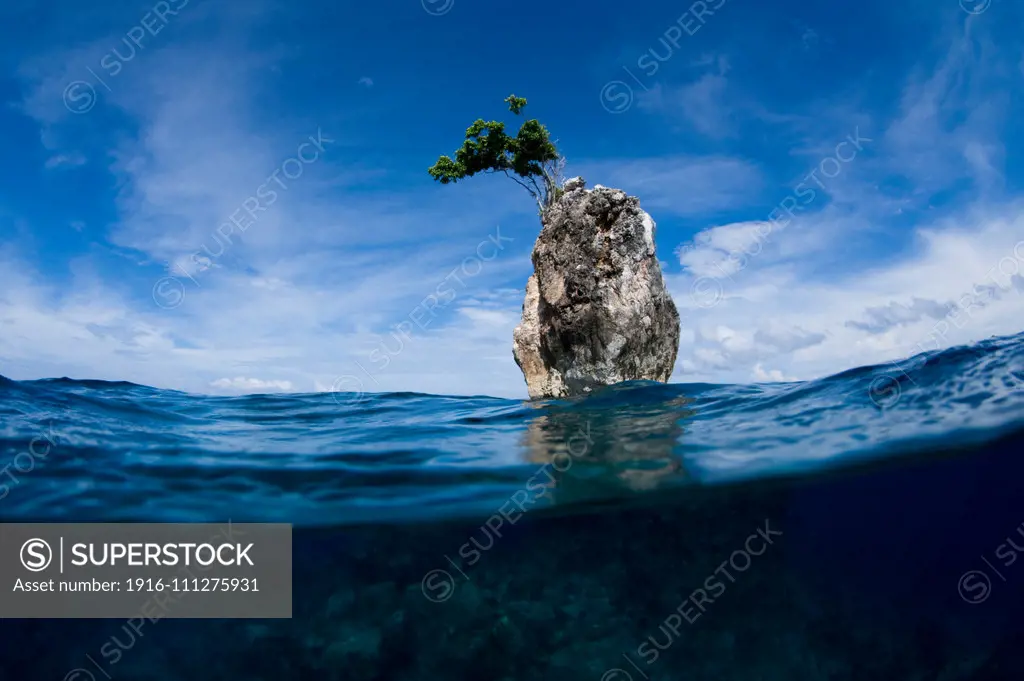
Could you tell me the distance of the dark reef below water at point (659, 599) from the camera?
21.5 ft

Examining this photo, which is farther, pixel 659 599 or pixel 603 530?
pixel 603 530

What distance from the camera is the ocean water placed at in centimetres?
668

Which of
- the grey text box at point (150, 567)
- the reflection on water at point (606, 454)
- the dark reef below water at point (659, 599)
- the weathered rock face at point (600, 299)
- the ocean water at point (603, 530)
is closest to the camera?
the dark reef below water at point (659, 599)

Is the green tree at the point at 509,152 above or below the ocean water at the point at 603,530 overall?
above

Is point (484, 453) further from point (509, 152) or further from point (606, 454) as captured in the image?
point (509, 152)

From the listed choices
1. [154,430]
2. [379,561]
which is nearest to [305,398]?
[154,430]

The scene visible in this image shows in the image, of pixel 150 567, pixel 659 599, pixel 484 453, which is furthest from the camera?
pixel 484 453

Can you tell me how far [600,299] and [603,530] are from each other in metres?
5.47

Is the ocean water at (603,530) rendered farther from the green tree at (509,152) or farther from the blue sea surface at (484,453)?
the green tree at (509,152)

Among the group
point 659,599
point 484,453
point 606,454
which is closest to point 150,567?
point 484,453

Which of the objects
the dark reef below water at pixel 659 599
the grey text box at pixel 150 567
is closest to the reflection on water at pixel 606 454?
the dark reef below water at pixel 659 599

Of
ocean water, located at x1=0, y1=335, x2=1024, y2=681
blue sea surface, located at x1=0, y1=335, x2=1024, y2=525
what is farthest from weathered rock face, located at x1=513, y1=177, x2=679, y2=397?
blue sea surface, located at x1=0, y1=335, x2=1024, y2=525

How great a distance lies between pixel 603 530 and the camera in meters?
8.31

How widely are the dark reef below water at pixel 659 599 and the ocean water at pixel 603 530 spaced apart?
33 millimetres
